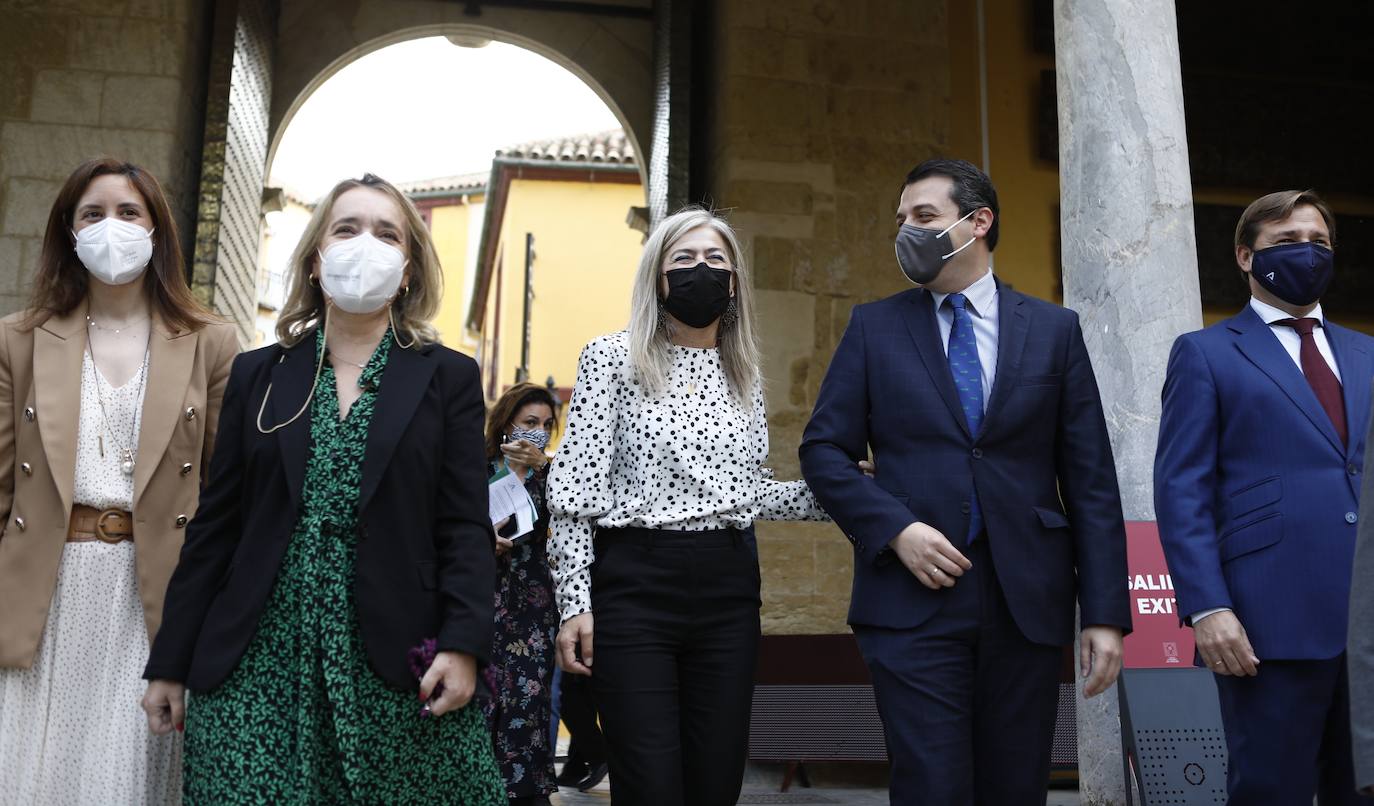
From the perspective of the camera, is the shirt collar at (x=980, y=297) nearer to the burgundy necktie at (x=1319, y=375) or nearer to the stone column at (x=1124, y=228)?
the burgundy necktie at (x=1319, y=375)

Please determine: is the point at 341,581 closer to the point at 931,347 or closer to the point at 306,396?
the point at 306,396

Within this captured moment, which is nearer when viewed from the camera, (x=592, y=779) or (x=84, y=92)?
(x=592, y=779)

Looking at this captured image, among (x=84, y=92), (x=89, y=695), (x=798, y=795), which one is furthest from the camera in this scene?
(x=84, y=92)

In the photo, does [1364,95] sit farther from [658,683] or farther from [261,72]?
[658,683]

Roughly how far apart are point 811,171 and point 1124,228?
373cm

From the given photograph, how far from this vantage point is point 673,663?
3.04 meters

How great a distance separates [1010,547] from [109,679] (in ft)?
6.26

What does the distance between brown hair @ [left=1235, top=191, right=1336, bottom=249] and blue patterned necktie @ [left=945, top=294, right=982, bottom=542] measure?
87cm

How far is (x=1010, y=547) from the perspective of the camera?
9.43 ft

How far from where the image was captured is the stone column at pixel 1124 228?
4.64 m

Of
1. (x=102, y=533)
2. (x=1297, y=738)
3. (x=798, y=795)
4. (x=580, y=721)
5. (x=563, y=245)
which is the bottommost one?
(x=798, y=795)

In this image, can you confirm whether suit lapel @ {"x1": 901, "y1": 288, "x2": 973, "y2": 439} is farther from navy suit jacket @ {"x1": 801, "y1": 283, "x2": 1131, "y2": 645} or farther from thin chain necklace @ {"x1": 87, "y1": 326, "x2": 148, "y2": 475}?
thin chain necklace @ {"x1": 87, "y1": 326, "x2": 148, "y2": 475}

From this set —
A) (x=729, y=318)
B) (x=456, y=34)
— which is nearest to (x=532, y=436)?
(x=729, y=318)

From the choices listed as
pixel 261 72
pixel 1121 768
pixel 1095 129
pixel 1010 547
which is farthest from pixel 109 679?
pixel 261 72
